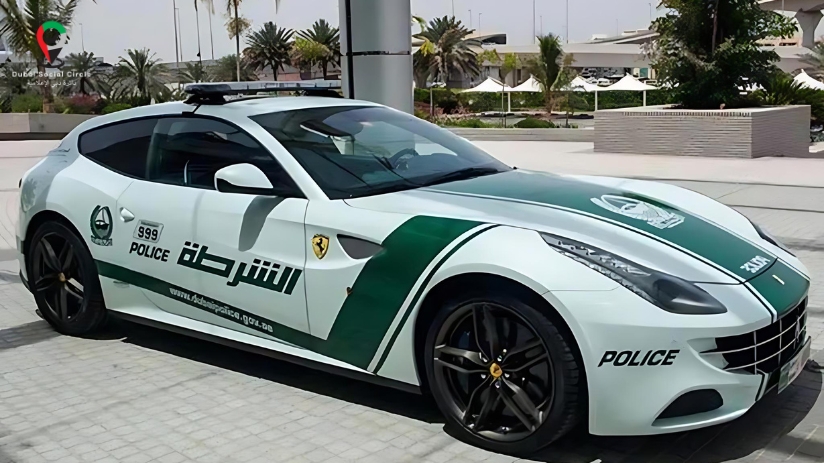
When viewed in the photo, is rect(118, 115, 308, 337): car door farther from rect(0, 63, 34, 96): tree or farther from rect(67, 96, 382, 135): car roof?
rect(0, 63, 34, 96): tree

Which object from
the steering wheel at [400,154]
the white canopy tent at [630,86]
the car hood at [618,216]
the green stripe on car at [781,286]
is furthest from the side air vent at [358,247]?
the white canopy tent at [630,86]

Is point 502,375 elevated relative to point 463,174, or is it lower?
lower

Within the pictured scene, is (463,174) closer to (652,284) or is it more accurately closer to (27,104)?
(652,284)

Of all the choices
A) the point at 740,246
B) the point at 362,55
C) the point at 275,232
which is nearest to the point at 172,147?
the point at 275,232

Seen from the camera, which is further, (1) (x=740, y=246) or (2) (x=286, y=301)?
(2) (x=286, y=301)

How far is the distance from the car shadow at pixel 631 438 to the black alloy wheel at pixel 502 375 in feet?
0.62

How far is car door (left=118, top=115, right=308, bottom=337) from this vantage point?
14.0 feet

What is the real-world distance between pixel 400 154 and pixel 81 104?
34.3 meters

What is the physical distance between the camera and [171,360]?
5.21 meters

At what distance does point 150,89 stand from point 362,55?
36412 millimetres

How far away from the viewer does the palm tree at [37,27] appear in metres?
30.8

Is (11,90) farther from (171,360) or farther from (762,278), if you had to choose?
(762,278)

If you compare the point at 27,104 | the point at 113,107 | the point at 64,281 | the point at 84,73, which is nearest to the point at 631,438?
the point at 64,281

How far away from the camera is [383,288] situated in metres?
3.88
